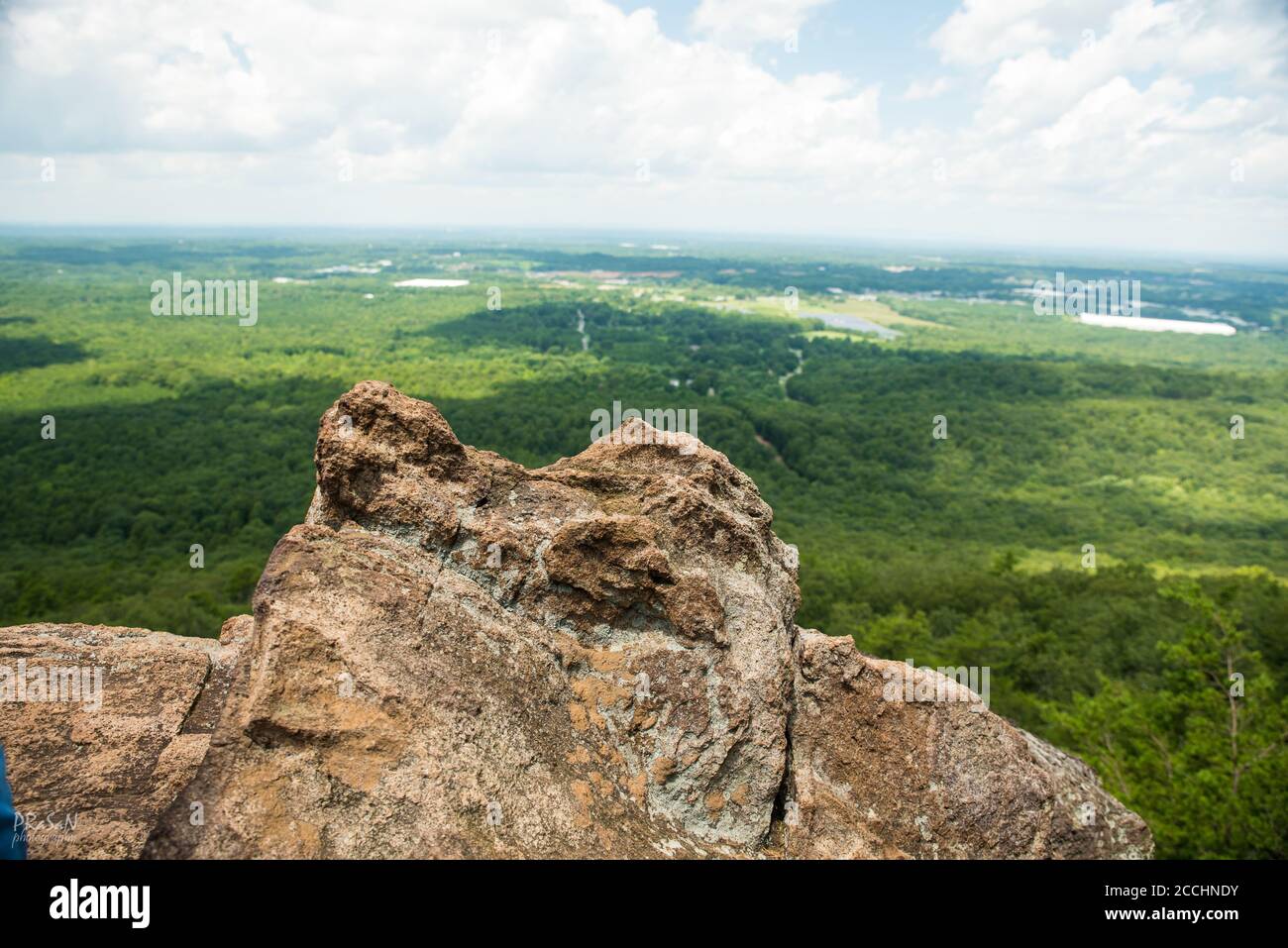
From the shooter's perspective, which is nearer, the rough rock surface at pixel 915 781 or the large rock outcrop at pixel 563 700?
the large rock outcrop at pixel 563 700

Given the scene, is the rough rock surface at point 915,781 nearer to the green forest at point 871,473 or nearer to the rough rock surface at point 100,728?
the rough rock surface at point 100,728

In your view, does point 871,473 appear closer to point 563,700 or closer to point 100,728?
point 563,700

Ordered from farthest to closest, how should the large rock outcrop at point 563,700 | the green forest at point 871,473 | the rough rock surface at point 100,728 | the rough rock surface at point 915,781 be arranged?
1. the green forest at point 871,473
2. the rough rock surface at point 915,781
3. the rough rock surface at point 100,728
4. the large rock outcrop at point 563,700

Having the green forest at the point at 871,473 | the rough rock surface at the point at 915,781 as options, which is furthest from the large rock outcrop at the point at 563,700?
the green forest at the point at 871,473

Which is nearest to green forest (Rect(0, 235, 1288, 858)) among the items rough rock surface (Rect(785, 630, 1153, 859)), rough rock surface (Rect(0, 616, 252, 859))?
rough rock surface (Rect(785, 630, 1153, 859))

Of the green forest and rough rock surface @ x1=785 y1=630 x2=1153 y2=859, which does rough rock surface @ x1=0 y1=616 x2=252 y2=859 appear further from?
the green forest
